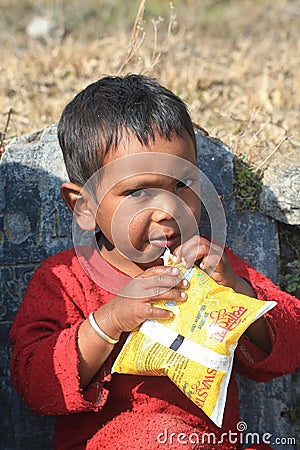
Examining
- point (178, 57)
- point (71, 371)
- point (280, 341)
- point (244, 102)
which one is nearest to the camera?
point (71, 371)

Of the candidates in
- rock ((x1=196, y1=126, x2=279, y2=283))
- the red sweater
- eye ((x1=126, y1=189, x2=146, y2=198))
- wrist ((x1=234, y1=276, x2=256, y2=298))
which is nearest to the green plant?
rock ((x1=196, y1=126, x2=279, y2=283))

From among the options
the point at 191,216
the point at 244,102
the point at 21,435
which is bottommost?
the point at 21,435

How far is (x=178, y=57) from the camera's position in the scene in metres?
4.55

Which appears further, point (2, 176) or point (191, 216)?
point (2, 176)

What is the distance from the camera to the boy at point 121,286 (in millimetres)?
2113

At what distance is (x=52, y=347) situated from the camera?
2.20 m

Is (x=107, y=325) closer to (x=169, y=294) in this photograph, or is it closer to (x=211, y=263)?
(x=169, y=294)

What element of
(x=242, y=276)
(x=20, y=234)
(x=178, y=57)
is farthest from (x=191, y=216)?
(x=178, y=57)

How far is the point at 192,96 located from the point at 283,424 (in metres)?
1.99

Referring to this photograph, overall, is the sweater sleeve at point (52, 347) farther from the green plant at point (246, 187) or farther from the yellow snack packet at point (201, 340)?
the green plant at point (246, 187)

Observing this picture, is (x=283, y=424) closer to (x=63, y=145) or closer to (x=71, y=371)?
(x=71, y=371)

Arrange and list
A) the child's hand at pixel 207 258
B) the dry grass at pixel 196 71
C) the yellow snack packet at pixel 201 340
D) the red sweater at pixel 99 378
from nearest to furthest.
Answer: the yellow snack packet at pixel 201 340 < the child's hand at pixel 207 258 < the red sweater at pixel 99 378 < the dry grass at pixel 196 71

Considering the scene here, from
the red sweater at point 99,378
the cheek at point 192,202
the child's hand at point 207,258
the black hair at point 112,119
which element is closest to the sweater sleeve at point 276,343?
the red sweater at point 99,378

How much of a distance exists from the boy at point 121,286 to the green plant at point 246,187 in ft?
1.49
